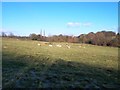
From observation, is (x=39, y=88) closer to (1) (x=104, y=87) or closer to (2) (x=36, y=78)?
(2) (x=36, y=78)

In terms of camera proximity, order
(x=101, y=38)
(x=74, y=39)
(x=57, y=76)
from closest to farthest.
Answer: (x=57, y=76) → (x=101, y=38) → (x=74, y=39)

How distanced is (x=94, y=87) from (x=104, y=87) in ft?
1.30

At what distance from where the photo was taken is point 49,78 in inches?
344

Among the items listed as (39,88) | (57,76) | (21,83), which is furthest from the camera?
(57,76)

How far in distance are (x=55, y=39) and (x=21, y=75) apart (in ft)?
195

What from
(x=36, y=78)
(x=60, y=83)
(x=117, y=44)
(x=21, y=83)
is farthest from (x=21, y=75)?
(x=117, y=44)

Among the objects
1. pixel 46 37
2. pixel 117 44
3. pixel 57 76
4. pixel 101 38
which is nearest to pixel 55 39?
pixel 46 37

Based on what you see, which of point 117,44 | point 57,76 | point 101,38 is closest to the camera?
point 57,76

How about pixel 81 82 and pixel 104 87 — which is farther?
pixel 81 82

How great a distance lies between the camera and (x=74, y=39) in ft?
222

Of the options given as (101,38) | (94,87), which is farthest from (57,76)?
(101,38)

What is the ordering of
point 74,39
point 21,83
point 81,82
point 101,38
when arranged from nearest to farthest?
point 21,83
point 81,82
point 101,38
point 74,39

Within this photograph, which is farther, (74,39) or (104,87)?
(74,39)

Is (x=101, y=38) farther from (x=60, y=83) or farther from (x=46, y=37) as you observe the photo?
(x=60, y=83)
